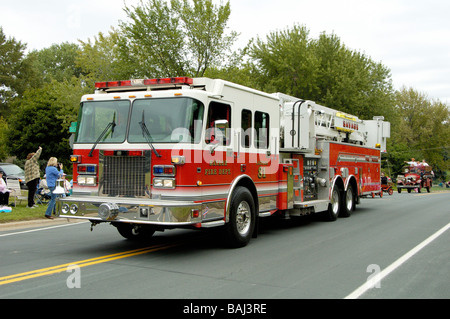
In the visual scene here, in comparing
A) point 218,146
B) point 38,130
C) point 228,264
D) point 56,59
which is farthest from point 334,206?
point 56,59

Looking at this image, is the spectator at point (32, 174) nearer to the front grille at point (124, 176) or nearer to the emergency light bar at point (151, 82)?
the emergency light bar at point (151, 82)

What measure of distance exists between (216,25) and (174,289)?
16006 millimetres

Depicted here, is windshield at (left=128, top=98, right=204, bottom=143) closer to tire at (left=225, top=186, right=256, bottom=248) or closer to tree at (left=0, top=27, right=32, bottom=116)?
tire at (left=225, top=186, right=256, bottom=248)

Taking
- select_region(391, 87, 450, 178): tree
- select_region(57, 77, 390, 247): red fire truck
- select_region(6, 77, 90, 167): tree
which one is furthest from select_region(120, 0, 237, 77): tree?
select_region(391, 87, 450, 178): tree

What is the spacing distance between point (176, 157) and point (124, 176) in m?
1.09

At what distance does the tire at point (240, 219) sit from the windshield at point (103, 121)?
2343 mm

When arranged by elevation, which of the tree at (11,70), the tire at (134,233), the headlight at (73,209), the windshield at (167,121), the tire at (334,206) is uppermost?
the tree at (11,70)

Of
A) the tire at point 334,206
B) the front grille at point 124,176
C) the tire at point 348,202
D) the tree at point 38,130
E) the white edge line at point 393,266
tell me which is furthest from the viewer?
the tree at point 38,130

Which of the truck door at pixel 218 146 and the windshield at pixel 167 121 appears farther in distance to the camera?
the truck door at pixel 218 146

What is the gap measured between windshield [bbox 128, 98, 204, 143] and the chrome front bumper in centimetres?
104

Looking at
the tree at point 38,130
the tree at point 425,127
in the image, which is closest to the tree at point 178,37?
the tree at point 38,130

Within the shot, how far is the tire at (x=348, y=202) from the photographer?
13.6 m

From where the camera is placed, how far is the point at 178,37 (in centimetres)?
1964

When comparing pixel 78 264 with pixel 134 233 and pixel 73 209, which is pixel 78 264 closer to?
pixel 73 209
